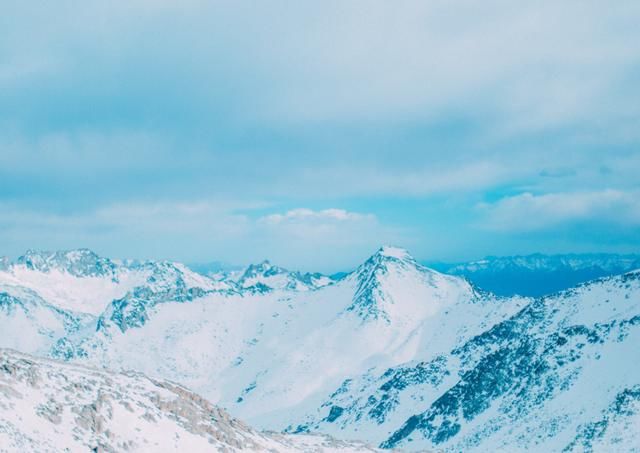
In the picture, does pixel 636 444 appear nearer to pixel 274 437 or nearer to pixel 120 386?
pixel 274 437

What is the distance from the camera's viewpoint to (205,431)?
132 meters

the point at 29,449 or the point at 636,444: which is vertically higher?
the point at 29,449

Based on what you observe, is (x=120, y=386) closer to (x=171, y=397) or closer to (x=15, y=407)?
(x=171, y=397)

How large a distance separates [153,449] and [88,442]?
36.9ft

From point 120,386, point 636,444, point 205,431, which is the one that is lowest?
point 636,444

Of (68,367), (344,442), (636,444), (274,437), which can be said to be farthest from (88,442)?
(636,444)

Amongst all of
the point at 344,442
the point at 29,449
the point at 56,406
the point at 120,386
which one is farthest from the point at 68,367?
the point at 344,442

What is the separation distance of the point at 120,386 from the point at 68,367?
12967 mm

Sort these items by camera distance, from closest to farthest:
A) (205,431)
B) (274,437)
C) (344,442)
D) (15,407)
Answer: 1. (15,407)
2. (205,431)
3. (274,437)
4. (344,442)

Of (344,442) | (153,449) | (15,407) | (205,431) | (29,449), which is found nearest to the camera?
(29,449)

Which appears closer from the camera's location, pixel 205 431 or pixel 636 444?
pixel 205 431

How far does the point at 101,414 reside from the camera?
118188 millimetres

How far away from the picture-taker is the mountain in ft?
352

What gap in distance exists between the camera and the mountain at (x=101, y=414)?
352 ft
